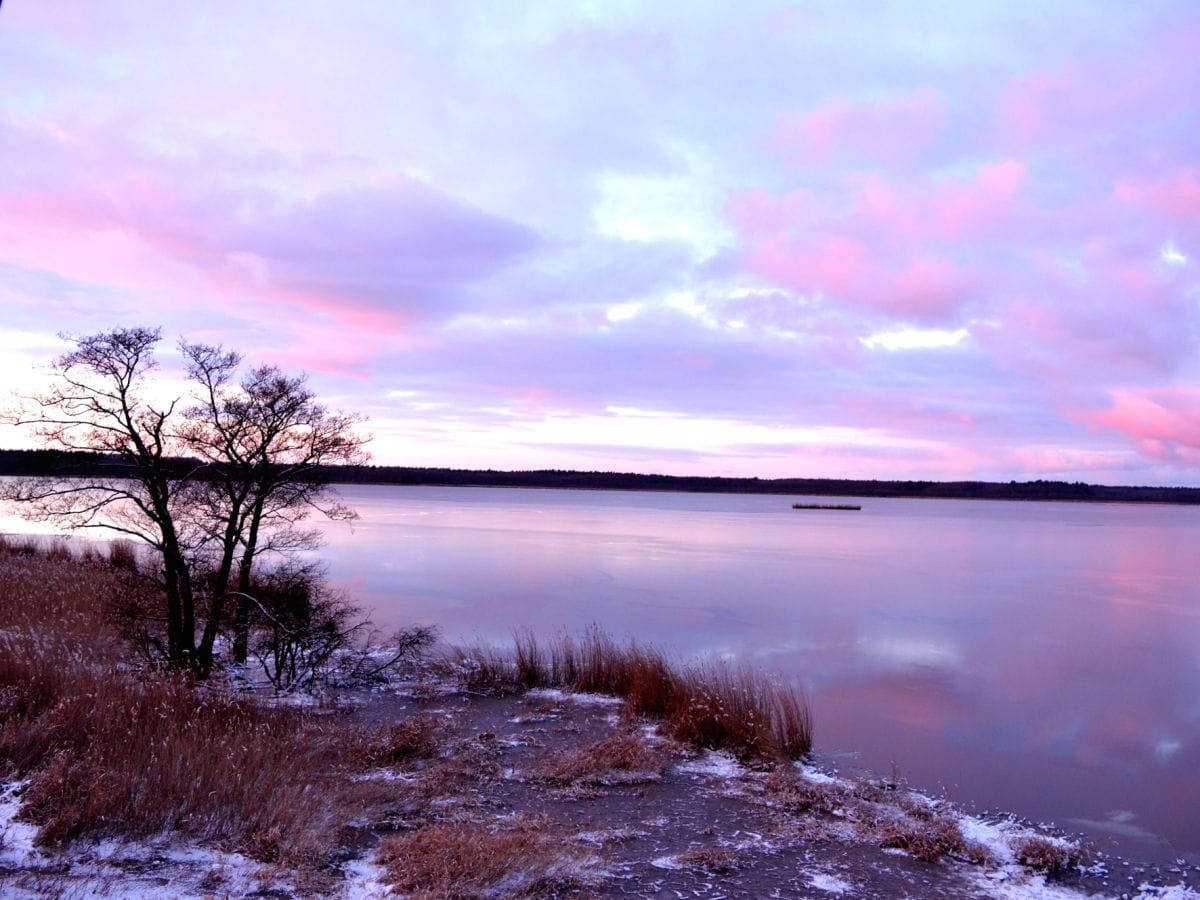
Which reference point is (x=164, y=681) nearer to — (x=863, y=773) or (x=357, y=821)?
(x=357, y=821)

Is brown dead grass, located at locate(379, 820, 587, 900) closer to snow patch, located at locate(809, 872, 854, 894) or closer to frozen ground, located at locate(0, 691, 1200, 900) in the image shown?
frozen ground, located at locate(0, 691, 1200, 900)

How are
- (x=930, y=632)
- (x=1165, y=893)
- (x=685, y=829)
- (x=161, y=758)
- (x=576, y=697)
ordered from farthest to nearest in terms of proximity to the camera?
(x=930, y=632) → (x=576, y=697) → (x=685, y=829) → (x=1165, y=893) → (x=161, y=758)

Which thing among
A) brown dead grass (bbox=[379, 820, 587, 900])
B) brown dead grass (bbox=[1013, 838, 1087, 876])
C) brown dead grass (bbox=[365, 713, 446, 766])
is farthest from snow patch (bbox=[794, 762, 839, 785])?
brown dead grass (bbox=[365, 713, 446, 766])

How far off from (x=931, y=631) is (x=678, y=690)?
32.2 feet

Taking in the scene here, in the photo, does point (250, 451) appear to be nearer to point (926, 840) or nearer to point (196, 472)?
point (196, 472)

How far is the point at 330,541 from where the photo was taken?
3481 cm

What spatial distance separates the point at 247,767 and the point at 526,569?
21.2 metres

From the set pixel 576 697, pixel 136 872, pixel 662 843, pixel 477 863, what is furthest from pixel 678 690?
pixel 136 872

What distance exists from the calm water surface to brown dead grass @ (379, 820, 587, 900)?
483 centimetres

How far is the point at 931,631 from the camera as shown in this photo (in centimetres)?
1814

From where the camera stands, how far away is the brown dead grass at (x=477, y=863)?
5078mm

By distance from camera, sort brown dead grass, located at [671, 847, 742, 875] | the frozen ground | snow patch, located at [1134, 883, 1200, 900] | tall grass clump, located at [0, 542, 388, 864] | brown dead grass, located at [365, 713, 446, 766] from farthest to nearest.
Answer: brown dead grass, located at [365, 713, 446, 766] < snow patch, located at [1134, 883, 1200, 900] < brown dead grass, located at [671, 847, 742, 875] < tall grass clump, located at [0, 542, 388, 864] < the frozen ground

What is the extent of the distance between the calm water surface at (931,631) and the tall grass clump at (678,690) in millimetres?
658

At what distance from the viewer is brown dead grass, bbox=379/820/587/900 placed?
16.7 feet
